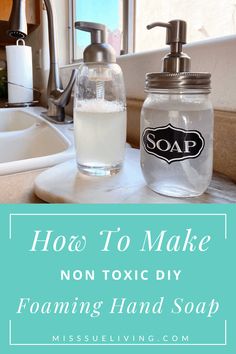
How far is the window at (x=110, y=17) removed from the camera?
1.18 m

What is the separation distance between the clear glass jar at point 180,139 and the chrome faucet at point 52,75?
627 millimetres

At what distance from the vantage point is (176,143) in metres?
0.34

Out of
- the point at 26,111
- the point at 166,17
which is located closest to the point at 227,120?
the point at 166,17

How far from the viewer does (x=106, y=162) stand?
1.47 ft

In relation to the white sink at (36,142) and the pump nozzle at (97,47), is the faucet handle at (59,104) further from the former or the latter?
the pump nozzle at (97,47)

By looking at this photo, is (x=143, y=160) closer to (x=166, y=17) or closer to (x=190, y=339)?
(x=190, y=339)

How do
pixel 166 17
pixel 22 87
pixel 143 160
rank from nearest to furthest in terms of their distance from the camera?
pixel 143 160 < pixel 166 17 < pixel 22 87

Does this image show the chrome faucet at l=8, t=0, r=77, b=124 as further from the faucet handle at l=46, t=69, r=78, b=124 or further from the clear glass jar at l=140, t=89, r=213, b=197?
the clear glass jar at l=140, t=89, r=213, b=197

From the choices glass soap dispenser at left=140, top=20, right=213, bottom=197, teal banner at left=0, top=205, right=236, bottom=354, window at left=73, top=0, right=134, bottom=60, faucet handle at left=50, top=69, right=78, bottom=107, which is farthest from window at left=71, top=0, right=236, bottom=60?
teal banner at left=0, top=205, right=236, bottom=354

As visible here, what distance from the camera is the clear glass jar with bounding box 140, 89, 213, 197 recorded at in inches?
13.2

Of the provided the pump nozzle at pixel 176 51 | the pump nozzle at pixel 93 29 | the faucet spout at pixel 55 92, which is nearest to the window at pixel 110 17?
the faucet spout at pixel 55 92

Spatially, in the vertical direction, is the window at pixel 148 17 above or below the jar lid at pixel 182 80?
above

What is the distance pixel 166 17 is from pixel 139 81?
405 millimetres

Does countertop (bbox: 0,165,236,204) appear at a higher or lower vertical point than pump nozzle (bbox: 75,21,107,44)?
lower
